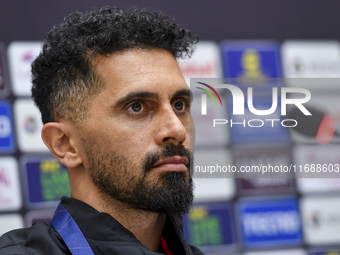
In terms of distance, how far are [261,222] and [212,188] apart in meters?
0.28

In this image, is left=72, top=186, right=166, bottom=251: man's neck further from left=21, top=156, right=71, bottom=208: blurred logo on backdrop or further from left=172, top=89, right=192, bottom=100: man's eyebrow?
left=21, top=156, right=71, bottom=208: blurred logo on backdrop

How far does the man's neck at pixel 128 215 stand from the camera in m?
0.96

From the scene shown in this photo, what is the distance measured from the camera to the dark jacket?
87 cm

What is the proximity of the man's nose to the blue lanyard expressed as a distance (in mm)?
279

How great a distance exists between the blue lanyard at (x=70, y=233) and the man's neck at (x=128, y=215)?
7 centimetres

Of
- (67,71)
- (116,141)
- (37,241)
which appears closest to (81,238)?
(37,241)

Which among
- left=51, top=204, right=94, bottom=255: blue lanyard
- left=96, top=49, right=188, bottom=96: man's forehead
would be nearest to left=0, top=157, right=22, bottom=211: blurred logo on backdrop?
left=51, top=204, right=94, bottom=255: blue lanyard

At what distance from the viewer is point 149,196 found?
909 millimetres

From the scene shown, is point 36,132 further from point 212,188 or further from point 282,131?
point 282,131

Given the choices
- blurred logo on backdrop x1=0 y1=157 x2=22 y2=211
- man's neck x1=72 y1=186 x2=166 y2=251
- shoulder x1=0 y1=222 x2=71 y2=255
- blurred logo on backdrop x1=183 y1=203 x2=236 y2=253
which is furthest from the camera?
blurred logo on backdrop x1=183 y1=203 x2=236 y2=253

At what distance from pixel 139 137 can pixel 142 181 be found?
0.10 m

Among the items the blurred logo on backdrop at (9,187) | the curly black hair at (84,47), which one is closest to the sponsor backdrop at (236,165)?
the blurred logo on backdrop at (9,187)

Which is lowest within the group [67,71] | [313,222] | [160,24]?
[313,222]

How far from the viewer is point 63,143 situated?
3.37 ft
